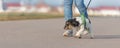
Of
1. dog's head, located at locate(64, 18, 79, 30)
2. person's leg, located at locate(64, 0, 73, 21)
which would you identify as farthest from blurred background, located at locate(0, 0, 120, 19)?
dog's head, located at locate(64, 18, 79, 30)

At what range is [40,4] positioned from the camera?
75.0ft

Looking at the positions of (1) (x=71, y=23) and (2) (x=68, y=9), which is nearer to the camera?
(1) (x=71, y=23)

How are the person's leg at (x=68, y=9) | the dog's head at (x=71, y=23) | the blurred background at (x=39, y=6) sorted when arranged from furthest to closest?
1. the blurred background at (x=39, y=6)
2. the person's leg at (x=68, y=9)
3. the dog's head at (x=71, y=23)

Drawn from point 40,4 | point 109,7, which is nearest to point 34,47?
point 40,4

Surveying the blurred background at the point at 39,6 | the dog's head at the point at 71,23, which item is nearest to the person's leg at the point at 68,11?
the dog's head at the point at 71,23

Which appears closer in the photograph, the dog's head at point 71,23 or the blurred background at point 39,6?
the dog's head at point 71,23

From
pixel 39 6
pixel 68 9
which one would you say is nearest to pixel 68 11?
pixel 68 9

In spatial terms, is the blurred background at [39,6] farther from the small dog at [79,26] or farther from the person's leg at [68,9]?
the small dog at [79,26]

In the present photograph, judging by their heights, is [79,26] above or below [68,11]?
below

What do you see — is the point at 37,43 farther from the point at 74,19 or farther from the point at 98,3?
the point at 98,3

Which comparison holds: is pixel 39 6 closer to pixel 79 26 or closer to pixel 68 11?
pixel 68 11

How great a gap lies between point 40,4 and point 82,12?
13.2 m

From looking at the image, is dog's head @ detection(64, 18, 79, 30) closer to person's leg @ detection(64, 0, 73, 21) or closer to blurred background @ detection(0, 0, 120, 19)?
person's leg @ detection(64, 0, 73, 21)

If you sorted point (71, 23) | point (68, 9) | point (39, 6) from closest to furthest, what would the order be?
1. point (71, 23)
2. point (68, 9)
3. point (39, 6)
